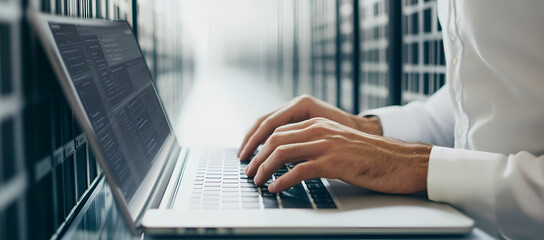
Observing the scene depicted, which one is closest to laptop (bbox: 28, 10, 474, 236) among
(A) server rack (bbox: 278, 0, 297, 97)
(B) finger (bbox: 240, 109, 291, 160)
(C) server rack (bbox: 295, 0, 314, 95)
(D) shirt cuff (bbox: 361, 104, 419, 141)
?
(B) finger (bbox: 240, 109, 291, 160)

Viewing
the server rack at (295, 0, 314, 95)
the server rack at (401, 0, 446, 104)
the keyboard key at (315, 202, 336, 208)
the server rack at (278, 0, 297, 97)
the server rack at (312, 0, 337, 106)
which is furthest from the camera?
the server rack at (278, 0, 297, 97)

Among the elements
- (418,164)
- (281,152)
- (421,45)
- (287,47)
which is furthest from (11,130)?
(287,47)

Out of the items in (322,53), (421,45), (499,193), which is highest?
(421,45)

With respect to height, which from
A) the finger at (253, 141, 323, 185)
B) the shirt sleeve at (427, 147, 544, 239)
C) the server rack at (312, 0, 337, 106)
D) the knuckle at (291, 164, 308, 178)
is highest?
the server rack at (312, 0, 337, 106)

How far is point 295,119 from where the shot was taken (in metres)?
0.97

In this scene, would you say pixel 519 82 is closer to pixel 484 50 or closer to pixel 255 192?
pixel 484 50

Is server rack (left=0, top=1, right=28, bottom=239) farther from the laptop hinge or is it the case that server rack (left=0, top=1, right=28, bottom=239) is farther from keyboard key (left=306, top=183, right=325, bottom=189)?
keyboard key (left=306, top=183, right=325, bottom=189)

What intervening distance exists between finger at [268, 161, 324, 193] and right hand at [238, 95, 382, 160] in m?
0.28

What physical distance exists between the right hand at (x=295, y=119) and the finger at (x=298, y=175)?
11.2 inches

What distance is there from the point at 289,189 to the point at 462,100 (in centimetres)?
39

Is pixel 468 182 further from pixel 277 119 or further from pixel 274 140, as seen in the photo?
pixel 277 119

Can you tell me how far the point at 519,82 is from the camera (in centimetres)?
77

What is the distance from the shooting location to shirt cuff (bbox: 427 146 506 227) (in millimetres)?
594

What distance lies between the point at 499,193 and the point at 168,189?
0.43 meters
